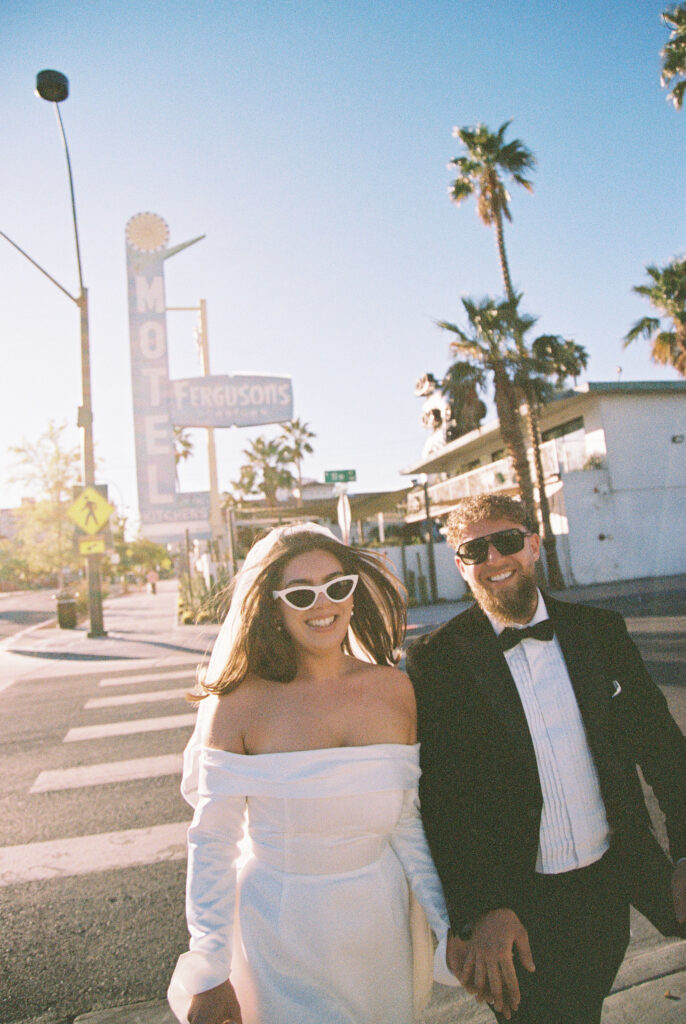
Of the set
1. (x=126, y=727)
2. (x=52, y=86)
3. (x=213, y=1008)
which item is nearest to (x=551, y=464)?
(x=52, y=86)

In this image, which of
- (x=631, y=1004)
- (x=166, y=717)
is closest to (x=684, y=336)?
(x=166, y=717)

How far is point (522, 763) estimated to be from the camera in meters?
1.76

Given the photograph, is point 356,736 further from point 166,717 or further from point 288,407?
point 288,407

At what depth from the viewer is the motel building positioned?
2316 cm

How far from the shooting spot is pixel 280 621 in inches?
79.7

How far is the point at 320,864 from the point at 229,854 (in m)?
0.24

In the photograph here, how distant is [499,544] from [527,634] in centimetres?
29

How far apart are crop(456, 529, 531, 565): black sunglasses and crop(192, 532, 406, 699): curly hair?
0.35 meters

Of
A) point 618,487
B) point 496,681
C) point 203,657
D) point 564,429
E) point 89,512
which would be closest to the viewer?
point 496,681

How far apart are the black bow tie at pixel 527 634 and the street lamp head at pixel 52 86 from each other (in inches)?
602

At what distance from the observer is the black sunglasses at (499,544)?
2018mm

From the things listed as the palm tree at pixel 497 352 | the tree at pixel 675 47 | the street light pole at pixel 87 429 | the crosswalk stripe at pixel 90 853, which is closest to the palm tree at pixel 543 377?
the palm tree at pixel 497 352

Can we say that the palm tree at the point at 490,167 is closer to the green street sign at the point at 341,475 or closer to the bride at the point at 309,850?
the green street sign at the point at 341,475

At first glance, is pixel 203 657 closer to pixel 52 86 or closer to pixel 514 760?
pixel 514 760
